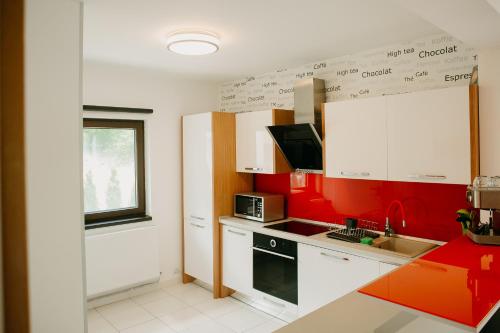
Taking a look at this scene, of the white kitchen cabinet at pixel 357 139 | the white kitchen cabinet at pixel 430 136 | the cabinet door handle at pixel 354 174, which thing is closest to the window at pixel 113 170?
the white kitchen cabinet at pixel 357 139

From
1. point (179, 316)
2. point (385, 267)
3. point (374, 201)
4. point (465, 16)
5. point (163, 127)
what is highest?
point (465, 16)

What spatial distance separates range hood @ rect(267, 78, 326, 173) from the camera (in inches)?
127

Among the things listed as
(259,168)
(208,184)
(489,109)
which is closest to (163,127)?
(208,184)

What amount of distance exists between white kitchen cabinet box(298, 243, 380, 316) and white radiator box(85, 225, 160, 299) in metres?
1.77

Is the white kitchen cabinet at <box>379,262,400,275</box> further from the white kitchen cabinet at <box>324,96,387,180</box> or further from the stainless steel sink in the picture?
the white kitchen cabinet at <box>324,96,387,180</box>

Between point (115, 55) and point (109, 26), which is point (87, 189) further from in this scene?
point (109, 26)

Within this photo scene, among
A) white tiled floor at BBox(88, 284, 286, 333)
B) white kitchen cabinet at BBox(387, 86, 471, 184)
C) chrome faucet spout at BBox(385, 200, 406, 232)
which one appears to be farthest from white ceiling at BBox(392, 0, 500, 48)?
white tiled floor at BBox(88, 284, 286, 333)

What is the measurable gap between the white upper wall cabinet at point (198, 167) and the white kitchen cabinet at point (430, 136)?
191cm

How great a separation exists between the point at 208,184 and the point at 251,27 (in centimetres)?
184

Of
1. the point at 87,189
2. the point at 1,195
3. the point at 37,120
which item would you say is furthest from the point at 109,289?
the point at 37,120

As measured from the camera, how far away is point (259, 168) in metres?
3.72

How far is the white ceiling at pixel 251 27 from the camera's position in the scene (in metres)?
2.19

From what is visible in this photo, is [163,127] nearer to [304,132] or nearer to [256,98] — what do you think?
[256,98]

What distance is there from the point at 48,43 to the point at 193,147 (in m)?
2.36
